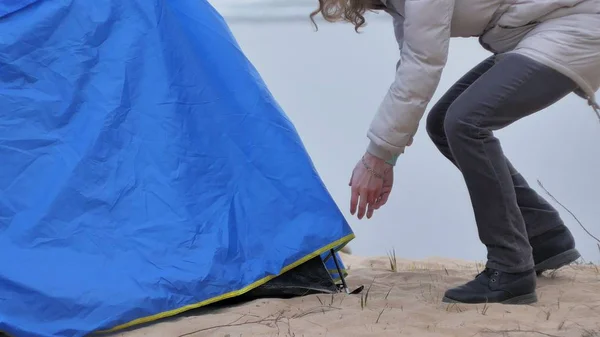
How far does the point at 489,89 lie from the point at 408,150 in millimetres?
1621

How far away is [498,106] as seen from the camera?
5.93 feet

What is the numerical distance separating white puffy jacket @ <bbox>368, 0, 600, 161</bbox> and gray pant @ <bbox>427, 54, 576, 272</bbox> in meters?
0.04

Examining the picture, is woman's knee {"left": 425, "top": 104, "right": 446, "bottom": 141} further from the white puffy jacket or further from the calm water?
the calm water

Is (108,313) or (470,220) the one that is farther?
(470,220)

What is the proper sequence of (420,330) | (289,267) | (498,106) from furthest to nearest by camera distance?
(289,267) → (498,106) → (420,330)

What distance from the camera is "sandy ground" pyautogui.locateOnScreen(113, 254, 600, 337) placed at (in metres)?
1.67

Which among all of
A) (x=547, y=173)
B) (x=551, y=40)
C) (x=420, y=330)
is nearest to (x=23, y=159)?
(x=420, y=330)

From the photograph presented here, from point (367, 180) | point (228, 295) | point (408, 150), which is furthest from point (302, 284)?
point (408, 150)

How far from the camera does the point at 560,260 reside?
216cm

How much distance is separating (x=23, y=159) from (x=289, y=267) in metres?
0.63

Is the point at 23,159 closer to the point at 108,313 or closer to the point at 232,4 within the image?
the point at 108,313

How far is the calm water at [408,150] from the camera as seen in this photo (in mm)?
3283

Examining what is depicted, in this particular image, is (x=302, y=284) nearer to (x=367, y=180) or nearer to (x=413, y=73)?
(x=367, y=180)

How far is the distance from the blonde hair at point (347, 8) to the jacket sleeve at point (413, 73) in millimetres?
121
